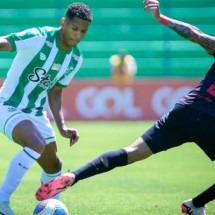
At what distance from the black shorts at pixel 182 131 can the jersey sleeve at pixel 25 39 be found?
1488mm

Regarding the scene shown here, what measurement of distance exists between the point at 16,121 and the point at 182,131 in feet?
5.52

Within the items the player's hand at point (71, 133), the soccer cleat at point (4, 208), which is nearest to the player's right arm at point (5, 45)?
the player's hand at point (71, 133)

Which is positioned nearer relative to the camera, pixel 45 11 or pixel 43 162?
pixel 43 162

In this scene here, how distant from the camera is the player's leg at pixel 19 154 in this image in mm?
7086

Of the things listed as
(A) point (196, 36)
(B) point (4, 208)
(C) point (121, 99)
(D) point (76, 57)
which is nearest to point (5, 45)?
(D) point (76, 57)

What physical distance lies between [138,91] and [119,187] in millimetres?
12554

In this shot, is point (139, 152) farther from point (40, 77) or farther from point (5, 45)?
point (5, 45)

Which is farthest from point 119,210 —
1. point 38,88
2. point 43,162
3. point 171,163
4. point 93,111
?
point 93,111

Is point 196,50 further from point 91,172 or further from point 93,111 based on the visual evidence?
point 91,172

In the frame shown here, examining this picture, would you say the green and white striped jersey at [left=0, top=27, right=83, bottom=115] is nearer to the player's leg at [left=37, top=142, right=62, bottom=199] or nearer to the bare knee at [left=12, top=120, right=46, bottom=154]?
the bare knee at [left=12, top=120, right=46, bottom=154]

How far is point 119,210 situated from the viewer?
824cm

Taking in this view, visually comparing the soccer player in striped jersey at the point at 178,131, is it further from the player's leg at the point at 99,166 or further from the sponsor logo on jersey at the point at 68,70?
the sponsor logo on jersey at the point at 68,70

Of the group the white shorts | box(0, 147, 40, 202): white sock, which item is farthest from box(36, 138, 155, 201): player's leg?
the white shorts

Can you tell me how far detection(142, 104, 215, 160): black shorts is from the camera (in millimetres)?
7312
